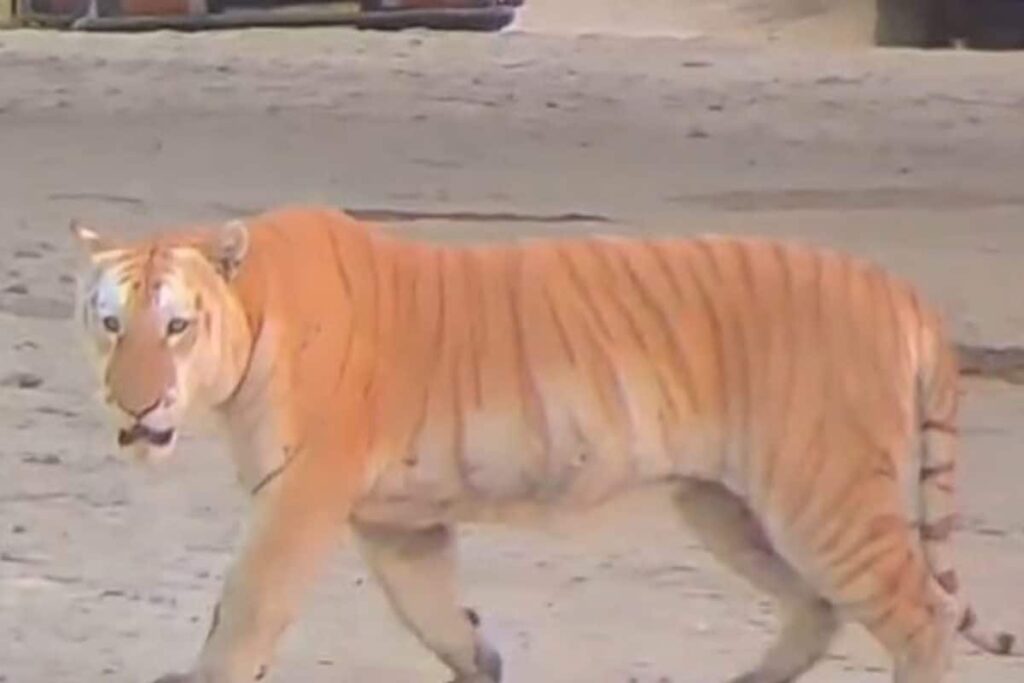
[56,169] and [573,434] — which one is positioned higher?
[573,434]

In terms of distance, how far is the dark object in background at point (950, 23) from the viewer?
22.4 ft

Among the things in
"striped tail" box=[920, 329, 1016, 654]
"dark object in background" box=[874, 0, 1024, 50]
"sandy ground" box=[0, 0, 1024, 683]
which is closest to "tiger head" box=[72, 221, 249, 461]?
"sandy ground" box=[0, 0, 1024, 683]

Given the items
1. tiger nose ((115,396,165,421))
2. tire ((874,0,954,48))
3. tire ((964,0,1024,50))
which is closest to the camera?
tiger nose ((115,396,165,421))

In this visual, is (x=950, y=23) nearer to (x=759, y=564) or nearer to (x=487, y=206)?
(x=487, y=206)

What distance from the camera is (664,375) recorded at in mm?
1393

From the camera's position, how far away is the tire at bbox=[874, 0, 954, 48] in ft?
22.9

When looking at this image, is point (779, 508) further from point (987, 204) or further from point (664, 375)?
point (987, 204)

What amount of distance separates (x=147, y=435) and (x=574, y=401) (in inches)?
9.7

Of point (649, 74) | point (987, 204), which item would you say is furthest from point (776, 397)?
point (649, 74)

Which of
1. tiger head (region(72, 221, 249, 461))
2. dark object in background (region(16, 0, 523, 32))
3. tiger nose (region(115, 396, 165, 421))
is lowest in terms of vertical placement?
dark object in background (region(16, 0, 523, 32))

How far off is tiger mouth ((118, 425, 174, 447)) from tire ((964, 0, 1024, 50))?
5.70 metres

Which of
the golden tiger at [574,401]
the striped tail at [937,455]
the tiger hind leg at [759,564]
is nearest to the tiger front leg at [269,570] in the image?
the golden tiger at [574,401]

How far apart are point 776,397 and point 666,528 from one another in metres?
0.82

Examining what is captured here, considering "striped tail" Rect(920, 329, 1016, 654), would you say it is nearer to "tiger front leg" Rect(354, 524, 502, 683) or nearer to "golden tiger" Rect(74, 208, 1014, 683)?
"golden tiger" Rect(74, 208, 1014, 683)
